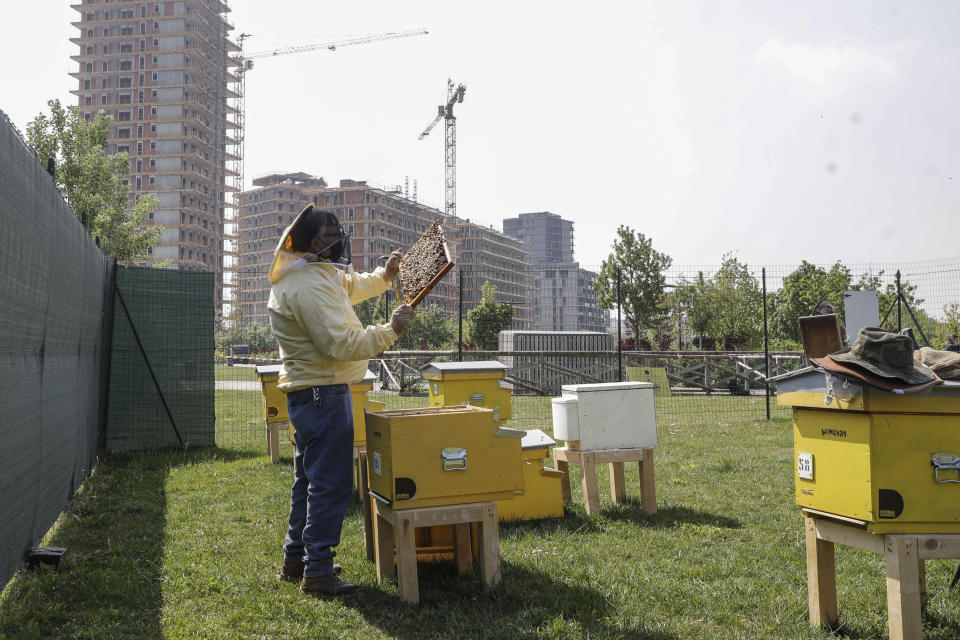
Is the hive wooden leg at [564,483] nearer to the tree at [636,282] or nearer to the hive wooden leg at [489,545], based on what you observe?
the hive wooden leg at [489,545]

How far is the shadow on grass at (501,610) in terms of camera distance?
142 inches

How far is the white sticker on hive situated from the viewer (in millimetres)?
3459

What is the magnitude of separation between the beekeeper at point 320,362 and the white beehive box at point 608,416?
2.48 metres

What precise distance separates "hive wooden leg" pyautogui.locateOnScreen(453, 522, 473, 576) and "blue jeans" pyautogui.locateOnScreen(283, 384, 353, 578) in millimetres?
813

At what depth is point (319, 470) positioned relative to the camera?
412 centimetres

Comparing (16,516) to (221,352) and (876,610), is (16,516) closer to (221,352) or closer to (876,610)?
(876,610)

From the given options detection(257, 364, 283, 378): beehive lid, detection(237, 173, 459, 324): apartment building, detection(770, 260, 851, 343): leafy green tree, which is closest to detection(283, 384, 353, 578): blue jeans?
detection(257, 364, 283, 378): beehive lid

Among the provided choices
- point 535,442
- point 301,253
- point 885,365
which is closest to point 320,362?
point 301,253

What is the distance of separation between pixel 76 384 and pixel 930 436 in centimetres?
661

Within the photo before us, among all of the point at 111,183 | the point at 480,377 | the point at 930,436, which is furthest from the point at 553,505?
the point at 111,183

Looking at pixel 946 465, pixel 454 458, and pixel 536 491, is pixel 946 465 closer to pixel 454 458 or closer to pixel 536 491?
pixel 454 458

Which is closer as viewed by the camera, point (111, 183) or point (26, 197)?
point (26, 197)

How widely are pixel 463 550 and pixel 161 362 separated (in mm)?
7131

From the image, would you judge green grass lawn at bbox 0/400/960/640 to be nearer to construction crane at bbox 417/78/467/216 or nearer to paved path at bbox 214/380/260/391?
paved path at bbox 214/380/260/391
